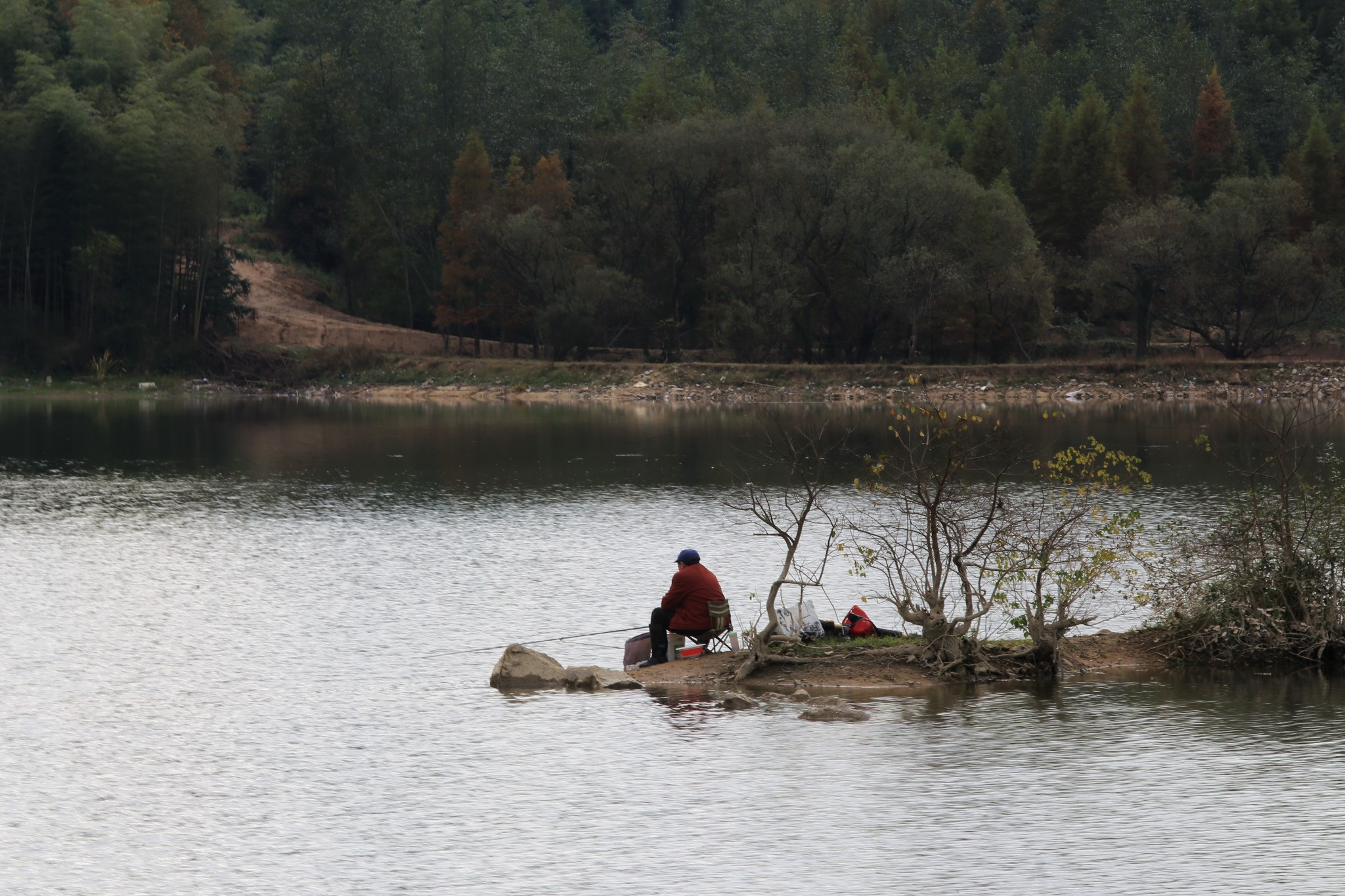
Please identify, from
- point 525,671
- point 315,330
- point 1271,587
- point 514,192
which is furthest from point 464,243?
point 1271,587

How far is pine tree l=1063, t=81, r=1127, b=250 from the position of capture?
A: 4405 inches

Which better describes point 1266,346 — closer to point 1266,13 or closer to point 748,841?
point 1266,13

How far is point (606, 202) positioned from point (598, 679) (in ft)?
277

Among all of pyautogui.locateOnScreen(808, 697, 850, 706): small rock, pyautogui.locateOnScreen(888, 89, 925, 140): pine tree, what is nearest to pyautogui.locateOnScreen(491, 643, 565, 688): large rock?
pyautogui.locateOnScreen(808, 697, 850, 706): small rock

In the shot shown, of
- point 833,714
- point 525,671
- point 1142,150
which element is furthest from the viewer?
point 1142,150

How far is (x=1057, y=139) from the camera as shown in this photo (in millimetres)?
114188

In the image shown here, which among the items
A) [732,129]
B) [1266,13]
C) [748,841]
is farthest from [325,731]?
[1266,13]

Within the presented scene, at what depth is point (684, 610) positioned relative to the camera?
24.1 m

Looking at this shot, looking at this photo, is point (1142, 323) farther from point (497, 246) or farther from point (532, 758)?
point (532, 758)

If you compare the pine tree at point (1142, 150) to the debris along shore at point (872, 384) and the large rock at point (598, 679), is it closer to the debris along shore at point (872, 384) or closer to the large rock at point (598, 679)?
the debris along shore at point (872, 384)

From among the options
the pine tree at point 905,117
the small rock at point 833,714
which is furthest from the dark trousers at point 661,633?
the pine tree at point 905,117

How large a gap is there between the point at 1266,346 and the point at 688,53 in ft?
215

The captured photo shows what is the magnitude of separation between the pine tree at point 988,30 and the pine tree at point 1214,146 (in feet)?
164

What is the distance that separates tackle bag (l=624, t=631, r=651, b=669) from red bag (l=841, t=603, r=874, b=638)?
3.14 meters
